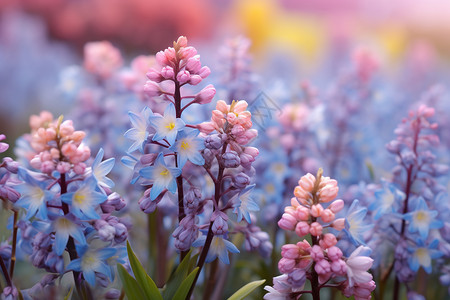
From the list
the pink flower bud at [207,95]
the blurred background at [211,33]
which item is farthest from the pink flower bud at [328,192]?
the blurred background at [211,33]

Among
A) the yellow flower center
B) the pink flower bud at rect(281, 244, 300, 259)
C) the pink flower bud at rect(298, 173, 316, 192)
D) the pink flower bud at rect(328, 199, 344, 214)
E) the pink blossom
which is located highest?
the pink blossom

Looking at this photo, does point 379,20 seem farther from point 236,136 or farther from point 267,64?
point 236,136

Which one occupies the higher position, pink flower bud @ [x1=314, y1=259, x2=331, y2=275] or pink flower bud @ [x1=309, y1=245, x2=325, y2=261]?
pink flower bud @ [x1=309, y1=245, x2=325, y2=261]

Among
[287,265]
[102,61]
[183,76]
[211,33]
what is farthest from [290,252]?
[211,33]

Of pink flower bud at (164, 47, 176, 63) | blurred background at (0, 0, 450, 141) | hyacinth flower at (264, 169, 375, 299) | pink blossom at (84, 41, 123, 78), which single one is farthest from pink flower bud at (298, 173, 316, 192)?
blurred background at (0, 0, 450, 141)

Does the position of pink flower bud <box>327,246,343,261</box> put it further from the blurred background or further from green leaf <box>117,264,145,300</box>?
the blurred background

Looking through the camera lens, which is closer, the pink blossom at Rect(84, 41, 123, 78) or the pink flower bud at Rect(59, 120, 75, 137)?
the pink flower bud at Rect(59, 120, 75, 137)

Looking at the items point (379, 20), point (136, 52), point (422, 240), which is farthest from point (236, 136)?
point (379, 20)

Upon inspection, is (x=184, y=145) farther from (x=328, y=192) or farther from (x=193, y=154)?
(x=328, y=192)
